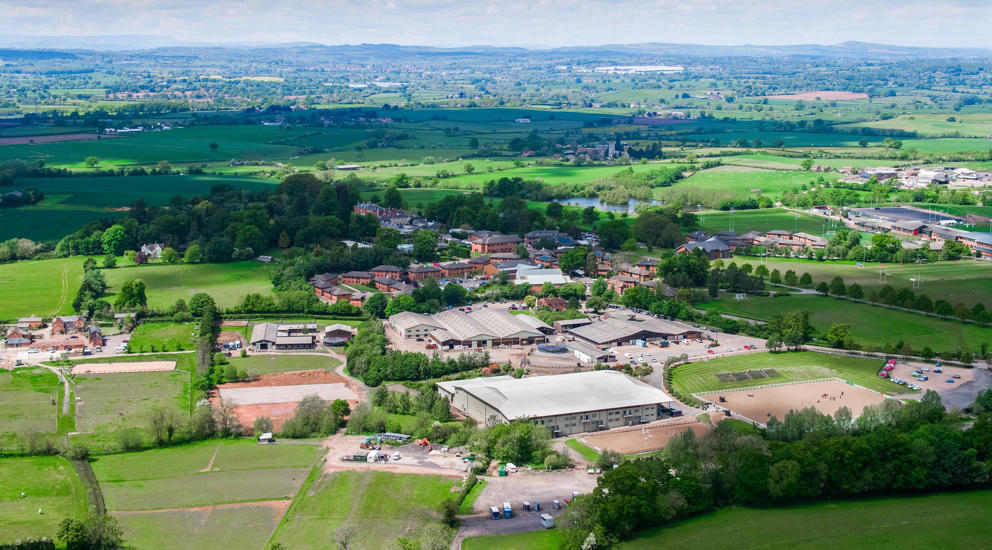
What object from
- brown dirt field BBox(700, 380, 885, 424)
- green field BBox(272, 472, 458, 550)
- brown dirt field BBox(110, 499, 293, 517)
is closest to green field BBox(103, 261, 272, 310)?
brown dirt field BBox(110, 499, 293, 517)

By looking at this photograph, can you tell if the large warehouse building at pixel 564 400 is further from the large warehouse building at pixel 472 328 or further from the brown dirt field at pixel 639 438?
the large warehouse building at pixel 472 328

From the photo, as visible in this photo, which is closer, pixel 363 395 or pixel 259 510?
pixel 259 510

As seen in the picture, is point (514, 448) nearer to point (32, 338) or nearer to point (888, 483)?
point (888, 483)

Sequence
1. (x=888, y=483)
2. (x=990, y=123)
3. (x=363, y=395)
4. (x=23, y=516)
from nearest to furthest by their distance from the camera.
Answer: (x=23, y=516) → (x=888, y=483) → (x=363, y=395) → (x=990, y=123)

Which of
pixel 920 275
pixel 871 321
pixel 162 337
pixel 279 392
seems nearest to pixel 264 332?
pixel 162 337

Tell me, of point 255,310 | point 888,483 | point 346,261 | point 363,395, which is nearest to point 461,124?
point 346,261

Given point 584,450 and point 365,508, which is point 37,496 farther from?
point 584,450

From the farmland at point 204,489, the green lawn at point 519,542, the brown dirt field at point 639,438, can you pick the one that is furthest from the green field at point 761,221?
the green lawn at point 519,542
